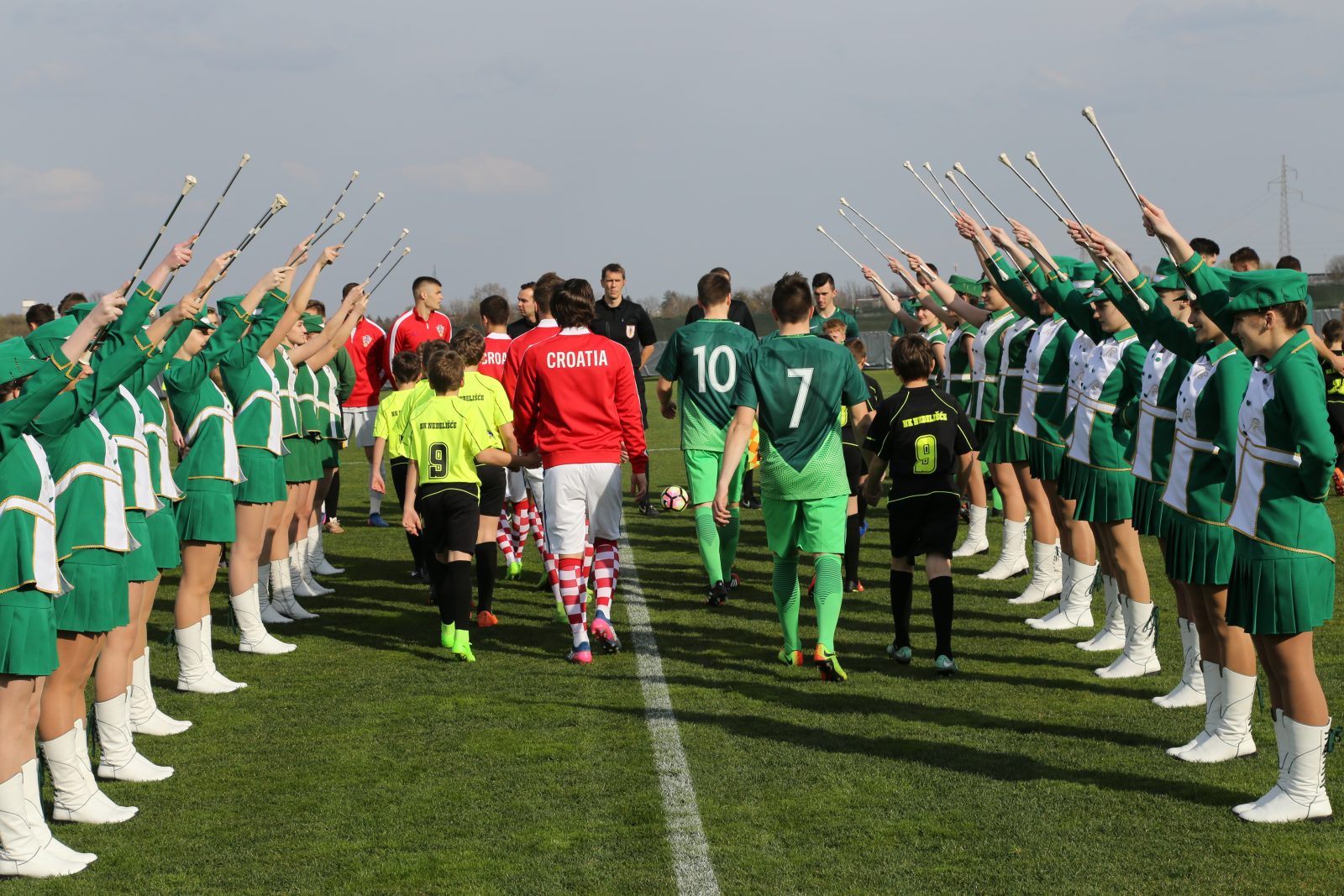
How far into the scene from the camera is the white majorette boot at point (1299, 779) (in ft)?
17.0

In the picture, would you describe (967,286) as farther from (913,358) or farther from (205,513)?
(205,513)

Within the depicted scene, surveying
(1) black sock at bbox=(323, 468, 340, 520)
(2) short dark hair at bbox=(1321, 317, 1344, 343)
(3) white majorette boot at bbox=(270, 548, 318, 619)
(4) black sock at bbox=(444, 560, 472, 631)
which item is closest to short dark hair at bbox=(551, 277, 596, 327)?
(4) black sock at bbox=(444, 560, 472, 631)

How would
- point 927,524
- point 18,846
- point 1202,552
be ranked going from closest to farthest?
point 18,846, point 1202,552, point 927,524

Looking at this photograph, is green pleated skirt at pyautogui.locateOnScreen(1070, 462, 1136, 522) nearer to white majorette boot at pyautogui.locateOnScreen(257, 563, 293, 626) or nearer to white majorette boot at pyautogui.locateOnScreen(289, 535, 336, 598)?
white majorette boot at pyautogui.locateOnScreen(257, 563, 293, 626)

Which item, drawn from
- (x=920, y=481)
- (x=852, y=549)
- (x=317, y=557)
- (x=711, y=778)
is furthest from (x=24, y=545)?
(x=317, y=557)

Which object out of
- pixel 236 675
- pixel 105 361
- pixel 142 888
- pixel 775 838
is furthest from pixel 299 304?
pixel 775 838

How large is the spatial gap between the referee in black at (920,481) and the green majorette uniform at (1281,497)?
269 cm

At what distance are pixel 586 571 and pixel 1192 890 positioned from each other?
4.69 m

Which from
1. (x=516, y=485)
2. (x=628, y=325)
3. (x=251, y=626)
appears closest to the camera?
(x=251, y=626)

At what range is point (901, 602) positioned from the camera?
794 centimetres

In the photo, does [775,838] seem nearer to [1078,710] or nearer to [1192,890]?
[1192,890]

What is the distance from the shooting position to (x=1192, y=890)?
15.1 ft

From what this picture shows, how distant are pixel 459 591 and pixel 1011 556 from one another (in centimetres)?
464

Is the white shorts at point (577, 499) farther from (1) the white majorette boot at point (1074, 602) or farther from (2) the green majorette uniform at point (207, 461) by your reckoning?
(1) the white majorette boot at point (1074, 602)
